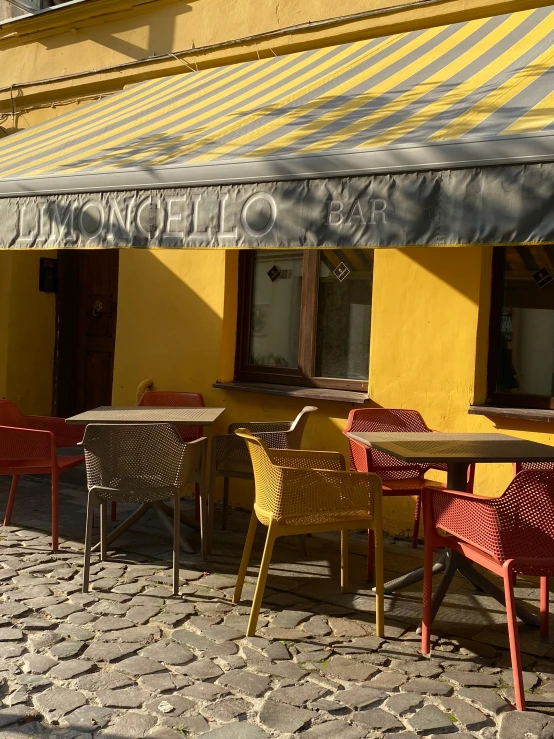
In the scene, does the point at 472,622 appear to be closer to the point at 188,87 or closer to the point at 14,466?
the point at 14,466

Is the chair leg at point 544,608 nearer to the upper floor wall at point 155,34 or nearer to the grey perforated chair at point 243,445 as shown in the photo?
the grey perforated chair at point 243,445

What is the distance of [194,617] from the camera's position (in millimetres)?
4641

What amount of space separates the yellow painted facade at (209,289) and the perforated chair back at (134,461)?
2105 mm

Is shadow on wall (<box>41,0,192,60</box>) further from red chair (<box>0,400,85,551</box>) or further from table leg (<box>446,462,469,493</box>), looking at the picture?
table leg (<box>446,462,469,493</box>)

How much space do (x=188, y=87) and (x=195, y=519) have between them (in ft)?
12.0

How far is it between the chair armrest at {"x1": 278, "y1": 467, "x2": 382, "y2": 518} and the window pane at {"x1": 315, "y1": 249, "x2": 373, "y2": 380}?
2.78 meters

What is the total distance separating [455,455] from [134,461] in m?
1.90

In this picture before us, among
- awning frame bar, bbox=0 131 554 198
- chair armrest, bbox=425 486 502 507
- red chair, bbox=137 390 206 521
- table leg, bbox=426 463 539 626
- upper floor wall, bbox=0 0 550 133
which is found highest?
upper floor wall, bbox=0 0 550 133

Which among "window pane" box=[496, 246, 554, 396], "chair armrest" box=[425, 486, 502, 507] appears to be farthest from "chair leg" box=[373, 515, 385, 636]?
"window pane" box=[496, 246, 554, 396]

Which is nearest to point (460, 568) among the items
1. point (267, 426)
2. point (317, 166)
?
point (267, 426)

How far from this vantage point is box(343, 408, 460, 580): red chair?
5504 millimetres

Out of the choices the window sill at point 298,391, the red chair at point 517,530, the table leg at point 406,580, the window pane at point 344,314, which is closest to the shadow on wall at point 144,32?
the window pane at point 344,314

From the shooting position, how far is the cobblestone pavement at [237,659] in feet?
11.3

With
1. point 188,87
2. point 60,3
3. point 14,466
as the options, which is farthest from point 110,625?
point 60,3
